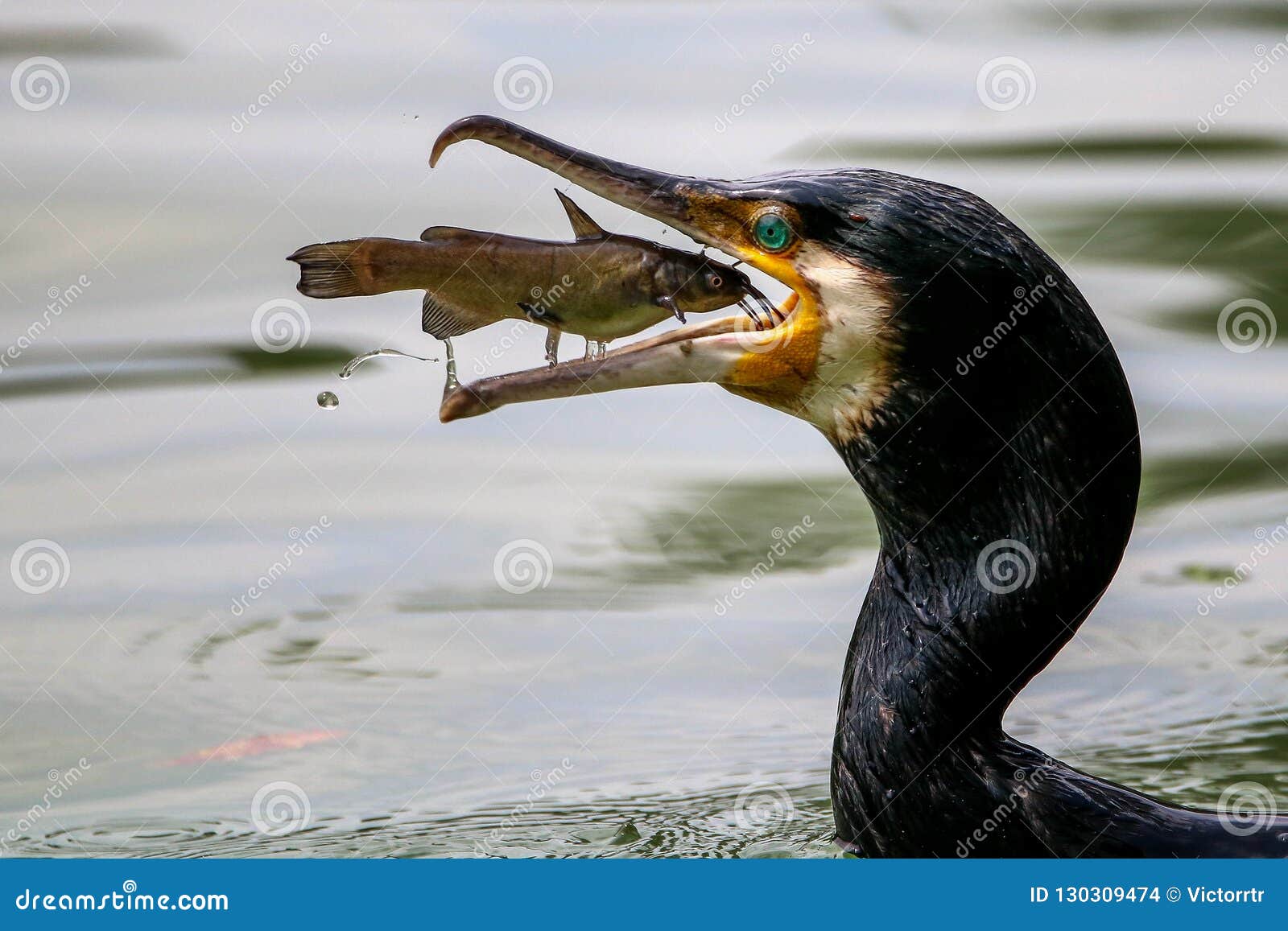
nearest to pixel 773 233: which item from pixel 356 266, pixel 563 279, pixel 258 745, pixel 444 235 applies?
pixel 563 279

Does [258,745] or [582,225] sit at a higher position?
[582,225]

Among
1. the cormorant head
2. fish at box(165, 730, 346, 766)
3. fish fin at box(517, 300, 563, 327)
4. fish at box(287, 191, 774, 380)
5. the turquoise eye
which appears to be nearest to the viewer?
the cormorant head

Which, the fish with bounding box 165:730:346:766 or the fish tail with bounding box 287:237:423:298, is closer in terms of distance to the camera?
the fish tail with bounding box 287:237:423:298

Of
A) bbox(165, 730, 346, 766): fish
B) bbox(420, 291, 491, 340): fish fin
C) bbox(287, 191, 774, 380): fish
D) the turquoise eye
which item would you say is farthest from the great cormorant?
bbox(165, 730, 346, 766): fish

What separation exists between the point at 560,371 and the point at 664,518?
3362 mm

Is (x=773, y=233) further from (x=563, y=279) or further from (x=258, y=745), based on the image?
(x=258, y=745)

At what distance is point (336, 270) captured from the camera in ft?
15.0

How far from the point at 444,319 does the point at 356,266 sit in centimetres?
34

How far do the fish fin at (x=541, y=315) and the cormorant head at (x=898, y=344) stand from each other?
25cm

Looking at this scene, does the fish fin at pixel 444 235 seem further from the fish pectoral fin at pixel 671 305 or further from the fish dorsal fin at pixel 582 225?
the fish pectoral fin at pixel 671 305

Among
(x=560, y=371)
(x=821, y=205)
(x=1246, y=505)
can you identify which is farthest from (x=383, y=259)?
(x=1246, y=505)

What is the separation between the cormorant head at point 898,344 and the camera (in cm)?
434

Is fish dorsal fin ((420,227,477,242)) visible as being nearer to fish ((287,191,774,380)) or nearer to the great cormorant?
fish ((287,191,774,380))

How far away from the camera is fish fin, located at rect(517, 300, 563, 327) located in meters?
4.76
